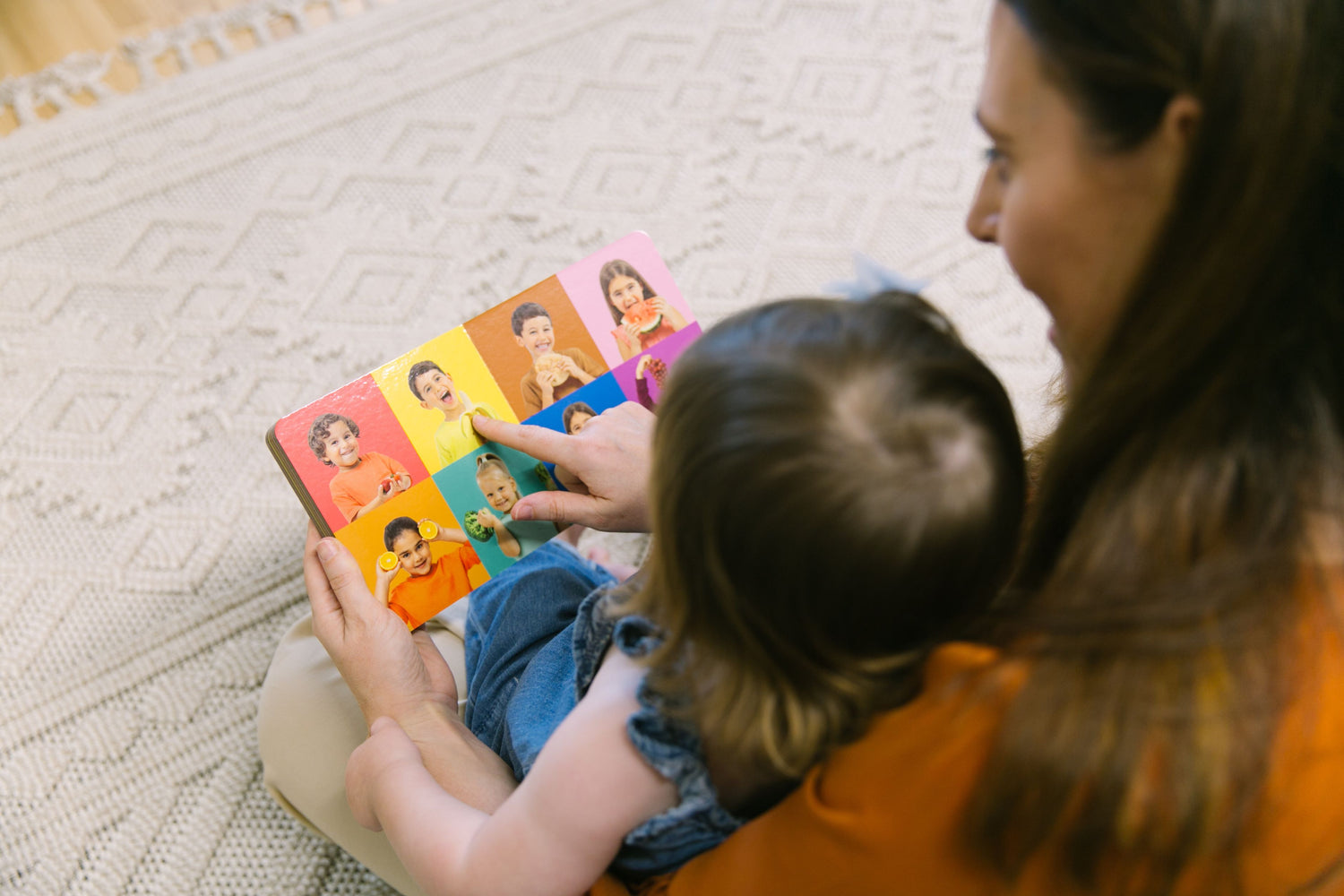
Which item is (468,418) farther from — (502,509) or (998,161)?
(998,161)

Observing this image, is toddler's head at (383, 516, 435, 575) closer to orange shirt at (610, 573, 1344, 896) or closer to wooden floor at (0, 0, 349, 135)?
orange shirt at (610, 573, 1344, 896)

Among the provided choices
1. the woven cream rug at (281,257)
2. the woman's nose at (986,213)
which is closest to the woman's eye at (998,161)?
the woman's nose at (986,213)

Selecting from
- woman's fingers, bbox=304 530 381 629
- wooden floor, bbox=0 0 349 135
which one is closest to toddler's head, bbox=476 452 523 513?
woman's fingers, bbox=304 530 381 629

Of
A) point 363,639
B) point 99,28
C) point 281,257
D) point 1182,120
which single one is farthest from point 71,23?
point 1182,120

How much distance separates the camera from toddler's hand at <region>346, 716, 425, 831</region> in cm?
65

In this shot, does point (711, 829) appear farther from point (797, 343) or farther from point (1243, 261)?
point (1243, 261)

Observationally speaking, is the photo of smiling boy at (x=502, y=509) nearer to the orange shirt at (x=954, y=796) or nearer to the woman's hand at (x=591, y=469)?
the woman's hand at (x=591, y=469)

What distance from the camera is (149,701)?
0.95 meters

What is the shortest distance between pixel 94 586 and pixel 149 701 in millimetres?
148

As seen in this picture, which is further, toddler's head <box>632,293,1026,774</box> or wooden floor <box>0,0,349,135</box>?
wooden floor <box>0,0,349,135</box>

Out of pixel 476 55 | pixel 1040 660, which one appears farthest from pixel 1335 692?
pixel 476 55

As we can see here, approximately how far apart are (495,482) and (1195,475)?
1.72 feet

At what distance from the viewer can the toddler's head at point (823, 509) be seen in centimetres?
42

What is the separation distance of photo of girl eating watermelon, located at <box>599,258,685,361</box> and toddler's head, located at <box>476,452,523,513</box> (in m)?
0.14
